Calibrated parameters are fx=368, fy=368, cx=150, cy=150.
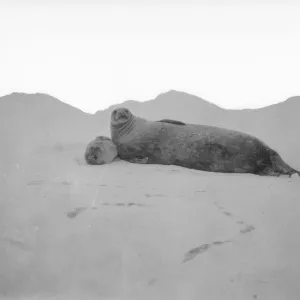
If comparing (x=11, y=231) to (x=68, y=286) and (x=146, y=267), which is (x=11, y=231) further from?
(x=146, y=267)

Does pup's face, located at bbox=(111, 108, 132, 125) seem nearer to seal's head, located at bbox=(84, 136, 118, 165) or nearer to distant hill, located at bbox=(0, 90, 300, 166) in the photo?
seal's head, located at bbox=(84, 136, 118, 165)

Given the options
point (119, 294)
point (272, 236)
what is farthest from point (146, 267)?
point (272, 236)

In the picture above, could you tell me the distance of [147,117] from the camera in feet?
32.2

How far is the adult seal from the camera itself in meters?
5.08

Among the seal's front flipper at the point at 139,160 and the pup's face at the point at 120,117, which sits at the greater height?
the pup's face at the point at 120,117

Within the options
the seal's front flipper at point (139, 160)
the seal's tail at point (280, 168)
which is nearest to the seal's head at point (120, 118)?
the seal's front flipper at point (139, 160)

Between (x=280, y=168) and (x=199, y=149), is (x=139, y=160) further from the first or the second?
(x=280, y=168)

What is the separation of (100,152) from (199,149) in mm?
1423

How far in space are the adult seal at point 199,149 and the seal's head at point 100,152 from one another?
0.18 meters

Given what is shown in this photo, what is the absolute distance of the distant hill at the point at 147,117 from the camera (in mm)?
7742

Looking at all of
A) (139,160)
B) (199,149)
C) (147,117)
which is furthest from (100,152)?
(147,117)

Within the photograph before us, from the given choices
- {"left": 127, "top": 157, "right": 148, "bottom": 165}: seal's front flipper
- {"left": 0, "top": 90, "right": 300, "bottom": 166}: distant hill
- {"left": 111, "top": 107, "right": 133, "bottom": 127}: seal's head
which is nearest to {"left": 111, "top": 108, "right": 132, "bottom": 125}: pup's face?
{"left": 111, "top": 107, "right": 133, "bottom": 127}: seal's head

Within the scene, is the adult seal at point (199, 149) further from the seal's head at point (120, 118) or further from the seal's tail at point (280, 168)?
the seal's head at point (120, 118)

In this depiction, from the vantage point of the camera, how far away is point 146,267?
229 cm
